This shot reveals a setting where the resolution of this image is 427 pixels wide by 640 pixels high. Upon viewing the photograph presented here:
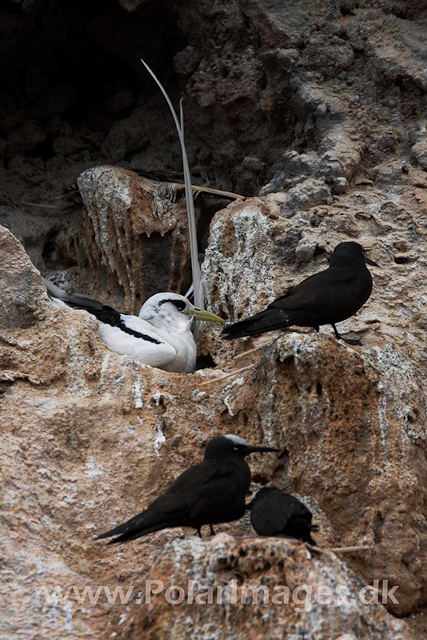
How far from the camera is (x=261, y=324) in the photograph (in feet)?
17.7

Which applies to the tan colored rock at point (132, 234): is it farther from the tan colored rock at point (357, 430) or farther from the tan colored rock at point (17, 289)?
the tan colored rock at point (357, 430)

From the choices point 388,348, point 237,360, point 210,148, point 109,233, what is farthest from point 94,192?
point 388,348

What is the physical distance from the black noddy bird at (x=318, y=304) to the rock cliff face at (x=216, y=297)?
0.19 meters

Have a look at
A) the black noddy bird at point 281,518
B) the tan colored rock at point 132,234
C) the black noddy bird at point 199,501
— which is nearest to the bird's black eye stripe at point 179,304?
the tan colored rock at point 132,234

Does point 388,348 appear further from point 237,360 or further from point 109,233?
point 109,233

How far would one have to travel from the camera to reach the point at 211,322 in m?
6.96

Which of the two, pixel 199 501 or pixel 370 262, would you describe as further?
pixel 370 262

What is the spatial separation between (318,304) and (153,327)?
178cm

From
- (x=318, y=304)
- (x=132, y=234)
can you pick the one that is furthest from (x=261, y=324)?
(x=132, y=234)

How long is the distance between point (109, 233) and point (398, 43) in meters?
2.64

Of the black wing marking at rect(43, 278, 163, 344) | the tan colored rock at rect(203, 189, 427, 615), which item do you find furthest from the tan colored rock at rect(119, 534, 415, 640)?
the black wing marking at rect(43, 278, 163, 344)

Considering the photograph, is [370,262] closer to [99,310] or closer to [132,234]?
[99,310]

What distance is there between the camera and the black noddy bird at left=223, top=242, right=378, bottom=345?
534 cm

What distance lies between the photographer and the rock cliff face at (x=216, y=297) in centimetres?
423
